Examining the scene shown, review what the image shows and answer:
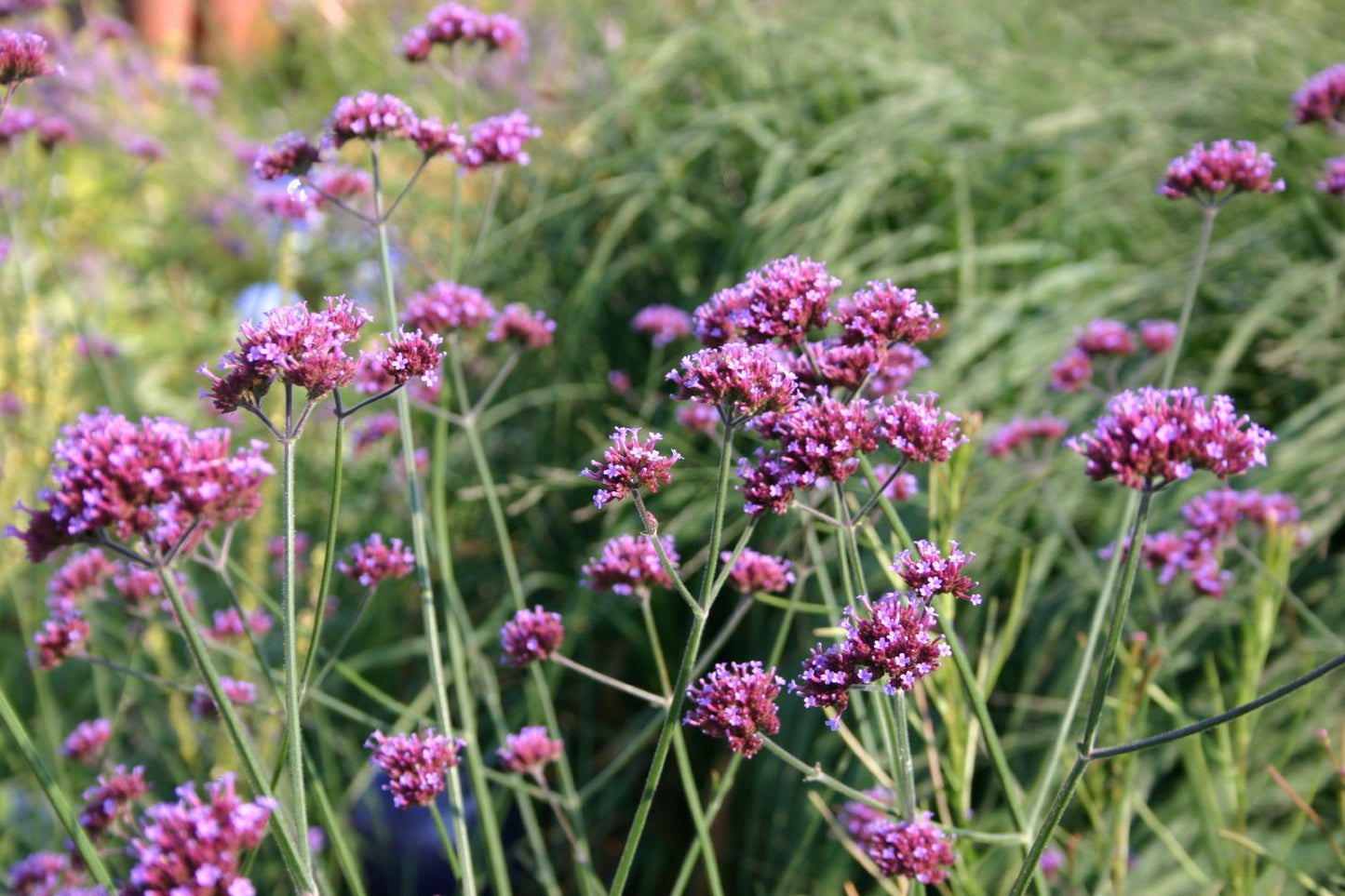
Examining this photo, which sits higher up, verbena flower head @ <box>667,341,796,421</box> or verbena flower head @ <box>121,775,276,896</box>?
verbena flower head @ <box>667,341,796,421</box>

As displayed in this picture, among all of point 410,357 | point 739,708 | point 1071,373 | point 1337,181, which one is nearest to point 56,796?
point 410,357

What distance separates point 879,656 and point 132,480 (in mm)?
628

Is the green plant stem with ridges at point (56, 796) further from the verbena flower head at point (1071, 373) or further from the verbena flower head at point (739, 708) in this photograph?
the verbena flower head at point (1071, 373)

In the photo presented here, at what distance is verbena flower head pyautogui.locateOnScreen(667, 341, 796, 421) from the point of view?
1.07 m

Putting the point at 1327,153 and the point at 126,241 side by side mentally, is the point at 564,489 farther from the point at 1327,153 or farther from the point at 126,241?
the point at 126,241

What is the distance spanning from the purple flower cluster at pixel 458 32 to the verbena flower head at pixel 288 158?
388mm

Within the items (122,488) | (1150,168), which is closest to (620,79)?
(1150,168)

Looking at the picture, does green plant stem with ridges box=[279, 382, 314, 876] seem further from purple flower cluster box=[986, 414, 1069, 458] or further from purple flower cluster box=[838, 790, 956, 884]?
purple flower cluster box=[986, 414, 1069, 458]

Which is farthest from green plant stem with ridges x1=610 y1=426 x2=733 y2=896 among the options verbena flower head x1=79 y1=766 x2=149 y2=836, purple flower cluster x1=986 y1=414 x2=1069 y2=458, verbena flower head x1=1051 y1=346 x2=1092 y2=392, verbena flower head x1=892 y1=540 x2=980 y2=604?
purple flower cluster x1=986 y1=414 x2=1069 y2=458

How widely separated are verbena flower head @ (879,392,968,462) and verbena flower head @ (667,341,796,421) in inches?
5.8

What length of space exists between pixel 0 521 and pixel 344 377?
5.77 ft

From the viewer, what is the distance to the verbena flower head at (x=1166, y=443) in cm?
105

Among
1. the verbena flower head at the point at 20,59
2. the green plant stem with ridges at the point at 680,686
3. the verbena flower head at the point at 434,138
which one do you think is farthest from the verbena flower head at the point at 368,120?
the green plant stem with ridges at the point at 680,686

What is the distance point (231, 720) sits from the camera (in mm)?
936
